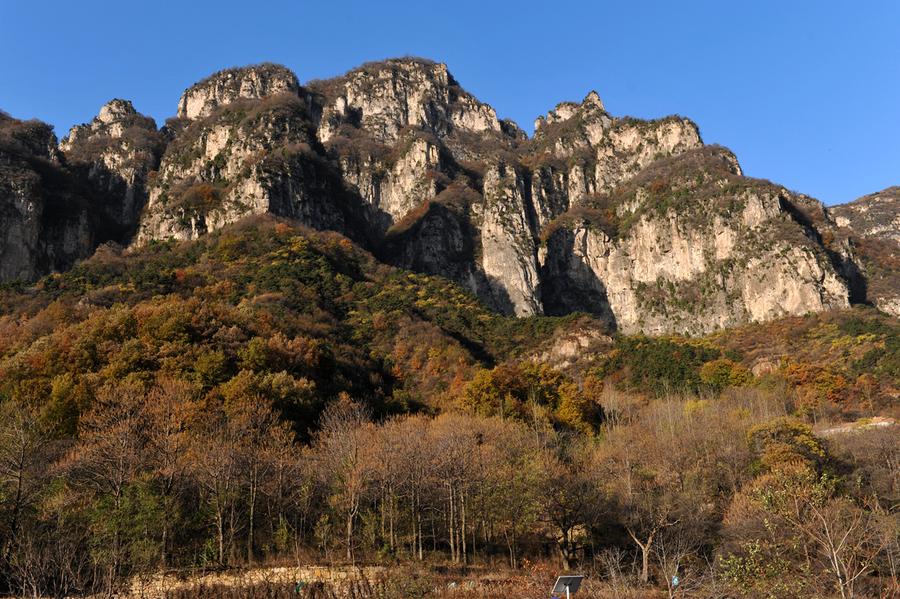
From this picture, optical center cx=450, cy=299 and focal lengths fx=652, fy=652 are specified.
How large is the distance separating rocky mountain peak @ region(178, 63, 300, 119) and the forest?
300ft

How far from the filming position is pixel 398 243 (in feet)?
488

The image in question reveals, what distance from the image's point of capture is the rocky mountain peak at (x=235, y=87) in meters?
174

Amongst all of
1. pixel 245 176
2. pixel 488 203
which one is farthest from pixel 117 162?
pixel 488 203

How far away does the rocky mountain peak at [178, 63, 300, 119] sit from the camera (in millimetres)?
174000

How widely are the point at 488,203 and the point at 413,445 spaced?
373 ft

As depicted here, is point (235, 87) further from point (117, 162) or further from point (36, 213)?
point (36, 213)

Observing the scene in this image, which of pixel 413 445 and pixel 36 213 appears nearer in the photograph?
pixel 413 445

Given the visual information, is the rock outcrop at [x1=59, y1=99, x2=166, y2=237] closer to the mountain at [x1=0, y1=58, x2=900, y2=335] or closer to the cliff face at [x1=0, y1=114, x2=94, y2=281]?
the mountain at [x1=0, y1=58, x2=900, y2=335]

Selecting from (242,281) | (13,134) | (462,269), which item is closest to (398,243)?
(462,269)

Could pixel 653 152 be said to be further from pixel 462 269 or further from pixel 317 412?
pixel 317 412

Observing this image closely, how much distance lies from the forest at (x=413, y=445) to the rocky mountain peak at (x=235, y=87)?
300ft

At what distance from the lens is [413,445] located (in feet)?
139

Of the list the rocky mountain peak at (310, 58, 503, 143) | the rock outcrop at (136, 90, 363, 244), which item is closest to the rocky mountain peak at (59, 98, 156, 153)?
the rock outcrop at (136, 90, 363, 244)

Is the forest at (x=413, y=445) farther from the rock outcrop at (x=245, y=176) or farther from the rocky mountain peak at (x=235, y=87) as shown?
the rocky mountain peak at (x=235, y=87)
